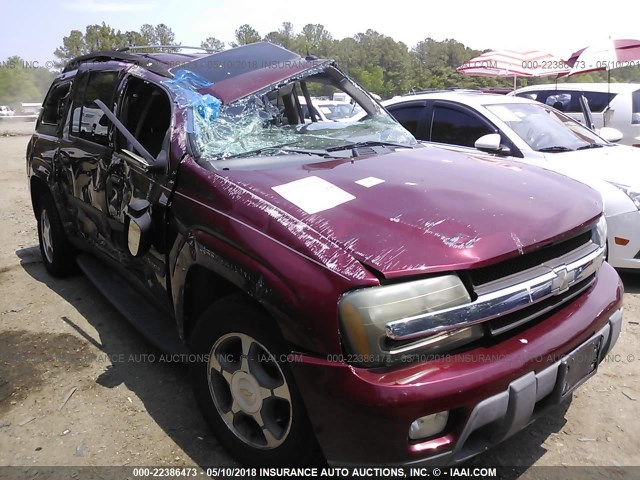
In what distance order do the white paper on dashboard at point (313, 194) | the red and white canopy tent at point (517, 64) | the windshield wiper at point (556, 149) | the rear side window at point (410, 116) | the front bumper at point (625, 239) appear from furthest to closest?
the red and white canopy tent at point (517, 64) → the rear side window at point (410, 116) → the windshield wiper at point (556, 149) → the front bumper at point (625, 239) → the white paper on dashboard at point (313, 194)

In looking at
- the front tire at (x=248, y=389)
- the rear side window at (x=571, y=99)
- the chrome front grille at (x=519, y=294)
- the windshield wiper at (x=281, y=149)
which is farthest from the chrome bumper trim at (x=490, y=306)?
the rear side window at (x=571, y=99)

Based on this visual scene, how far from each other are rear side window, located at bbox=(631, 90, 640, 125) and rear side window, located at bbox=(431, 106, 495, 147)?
4.71 meters

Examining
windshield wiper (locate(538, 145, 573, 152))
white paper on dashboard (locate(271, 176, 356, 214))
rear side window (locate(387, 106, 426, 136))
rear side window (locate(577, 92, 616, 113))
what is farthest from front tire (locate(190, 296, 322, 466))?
rear side window (locate(577, 92, 616, 113))

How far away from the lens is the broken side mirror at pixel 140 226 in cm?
281

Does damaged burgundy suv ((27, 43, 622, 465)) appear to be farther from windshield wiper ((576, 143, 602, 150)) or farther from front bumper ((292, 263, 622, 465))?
windshield wiper ((576, 143, 602, 150))

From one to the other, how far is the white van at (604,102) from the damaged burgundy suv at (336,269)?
6.92 meters

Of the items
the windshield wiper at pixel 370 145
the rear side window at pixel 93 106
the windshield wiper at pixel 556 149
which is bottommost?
the windshield wiper at pixel 556 149

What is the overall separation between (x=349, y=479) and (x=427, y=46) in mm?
65812

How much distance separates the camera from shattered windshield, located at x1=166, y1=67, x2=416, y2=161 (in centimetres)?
285

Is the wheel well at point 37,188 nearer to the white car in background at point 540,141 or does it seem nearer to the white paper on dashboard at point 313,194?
the white paper on dashboard at point 313,194

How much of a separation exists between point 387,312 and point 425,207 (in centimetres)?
57

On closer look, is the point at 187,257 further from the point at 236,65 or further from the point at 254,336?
the point at 236,65

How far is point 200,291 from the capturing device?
2.61 metres

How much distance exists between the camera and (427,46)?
6234cm
